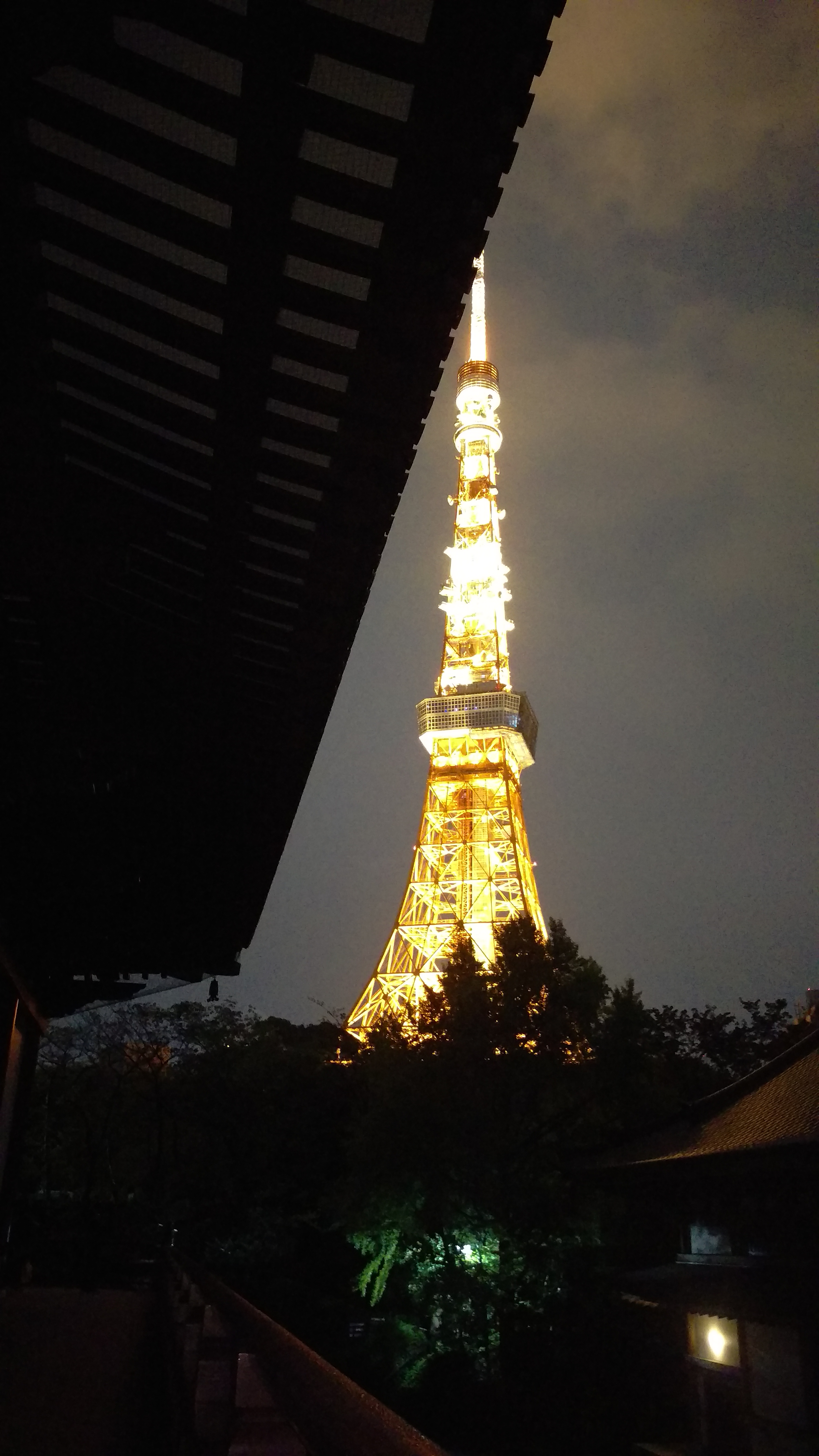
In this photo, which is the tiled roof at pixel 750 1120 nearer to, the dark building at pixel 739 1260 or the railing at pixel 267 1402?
the dark building at pixel 739 1260

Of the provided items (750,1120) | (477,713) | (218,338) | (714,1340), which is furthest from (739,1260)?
(477,713)

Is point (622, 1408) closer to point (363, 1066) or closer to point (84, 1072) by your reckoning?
point (363, 1066)

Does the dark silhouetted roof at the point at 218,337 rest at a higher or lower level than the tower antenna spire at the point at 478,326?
lower

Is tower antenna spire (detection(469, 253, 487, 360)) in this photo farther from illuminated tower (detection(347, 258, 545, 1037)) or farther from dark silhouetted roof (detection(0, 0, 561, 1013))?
dark silhouetted roof (detection(0, 0, 561, 1013))

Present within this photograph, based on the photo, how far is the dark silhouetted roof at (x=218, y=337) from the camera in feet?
6.68

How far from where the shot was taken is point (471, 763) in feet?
126

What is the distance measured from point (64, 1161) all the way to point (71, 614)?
2161cm

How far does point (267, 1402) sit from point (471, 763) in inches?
1441

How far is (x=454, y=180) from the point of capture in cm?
221

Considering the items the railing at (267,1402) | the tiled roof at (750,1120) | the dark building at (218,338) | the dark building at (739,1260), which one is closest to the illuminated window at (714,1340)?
the dark building at (739,1260)

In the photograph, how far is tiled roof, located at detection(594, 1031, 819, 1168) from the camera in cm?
805

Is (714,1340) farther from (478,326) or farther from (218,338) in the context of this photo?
(478,326)

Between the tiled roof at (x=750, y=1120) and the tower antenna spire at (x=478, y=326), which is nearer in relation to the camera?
the tiled roof at (x=750, y=1120)

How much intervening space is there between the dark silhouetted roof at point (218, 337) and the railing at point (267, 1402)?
2.28 metres
